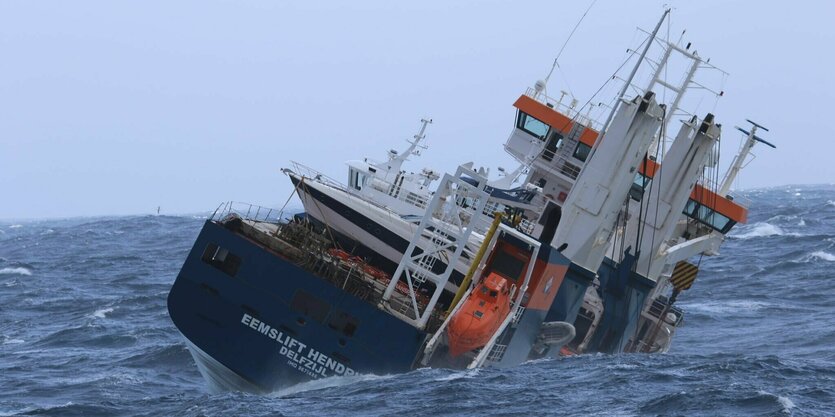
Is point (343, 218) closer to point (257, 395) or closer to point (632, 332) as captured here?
point (257, 395)

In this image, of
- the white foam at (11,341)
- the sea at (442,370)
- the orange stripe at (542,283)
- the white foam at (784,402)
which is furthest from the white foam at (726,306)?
the white foam at (11,341)

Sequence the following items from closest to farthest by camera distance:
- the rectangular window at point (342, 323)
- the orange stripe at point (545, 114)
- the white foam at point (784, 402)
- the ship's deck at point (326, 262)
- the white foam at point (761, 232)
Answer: the white foam at point (784, 402)
the rectangular window at point (342, 323)
the ship's deck at point (326, 262)
the orange stripe at point (545, 114)
the white foam at point (761, 232)

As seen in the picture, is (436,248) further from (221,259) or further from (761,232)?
(761,232)

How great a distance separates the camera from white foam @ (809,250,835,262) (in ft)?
203

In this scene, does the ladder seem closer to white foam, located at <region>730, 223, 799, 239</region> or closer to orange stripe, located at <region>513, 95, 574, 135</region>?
orange stripe, located at <region>513, 95, 574, 135</region>

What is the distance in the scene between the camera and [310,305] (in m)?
28.8

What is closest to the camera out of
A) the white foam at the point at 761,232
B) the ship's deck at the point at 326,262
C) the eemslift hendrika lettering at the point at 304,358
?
the eemslift hendrika lettering at the point at 304,358

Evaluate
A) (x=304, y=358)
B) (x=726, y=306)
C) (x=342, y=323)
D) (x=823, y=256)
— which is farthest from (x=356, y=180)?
(x=823, y=256)

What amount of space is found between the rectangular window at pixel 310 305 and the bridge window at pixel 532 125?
667 inches

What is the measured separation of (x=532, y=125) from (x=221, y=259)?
17358mm

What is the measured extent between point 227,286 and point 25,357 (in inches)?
368

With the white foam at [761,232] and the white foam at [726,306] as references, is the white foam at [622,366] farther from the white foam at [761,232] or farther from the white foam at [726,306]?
the white foam at [761,232]

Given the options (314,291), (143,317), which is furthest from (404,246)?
(143,317)

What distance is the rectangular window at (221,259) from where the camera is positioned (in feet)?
96.1
